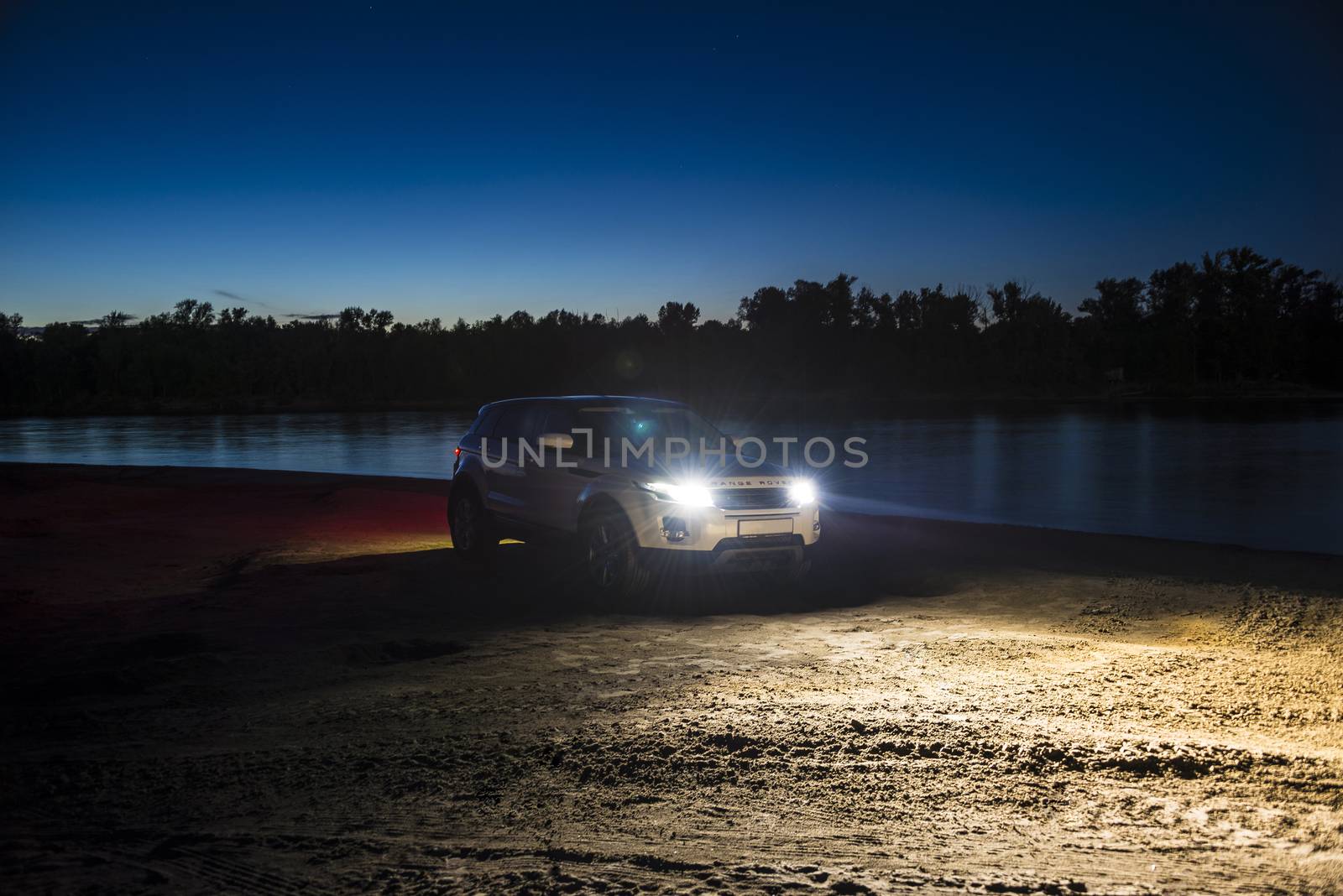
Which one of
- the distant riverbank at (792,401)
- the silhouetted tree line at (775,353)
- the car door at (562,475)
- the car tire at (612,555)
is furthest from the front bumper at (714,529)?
the silhouetted tree line at (775,353)

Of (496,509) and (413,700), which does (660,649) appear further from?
(496,509)

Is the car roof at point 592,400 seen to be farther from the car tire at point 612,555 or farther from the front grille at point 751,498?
the front grille at point 751,498

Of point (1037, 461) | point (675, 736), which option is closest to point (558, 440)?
point (675, 736)

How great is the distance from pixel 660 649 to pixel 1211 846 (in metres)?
4.03

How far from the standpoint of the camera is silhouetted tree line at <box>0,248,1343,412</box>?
12712cm

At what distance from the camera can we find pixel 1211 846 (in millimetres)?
3785

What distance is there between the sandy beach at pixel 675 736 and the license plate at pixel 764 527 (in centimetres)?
70

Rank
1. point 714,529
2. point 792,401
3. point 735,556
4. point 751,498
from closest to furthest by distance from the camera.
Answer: point 714,529, point 735,556, point 751,498, point 792,401

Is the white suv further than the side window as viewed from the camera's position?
No

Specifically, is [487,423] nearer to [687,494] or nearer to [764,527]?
[687,494]

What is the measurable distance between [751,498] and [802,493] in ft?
1.83

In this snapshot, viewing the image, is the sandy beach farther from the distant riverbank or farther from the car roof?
the distant riverbank

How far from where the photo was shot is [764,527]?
880 centimetres

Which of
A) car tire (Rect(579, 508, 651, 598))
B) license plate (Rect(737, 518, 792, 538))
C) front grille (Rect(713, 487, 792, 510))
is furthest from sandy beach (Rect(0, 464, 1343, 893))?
front grille (Rect(713, 487, 792, 510))
